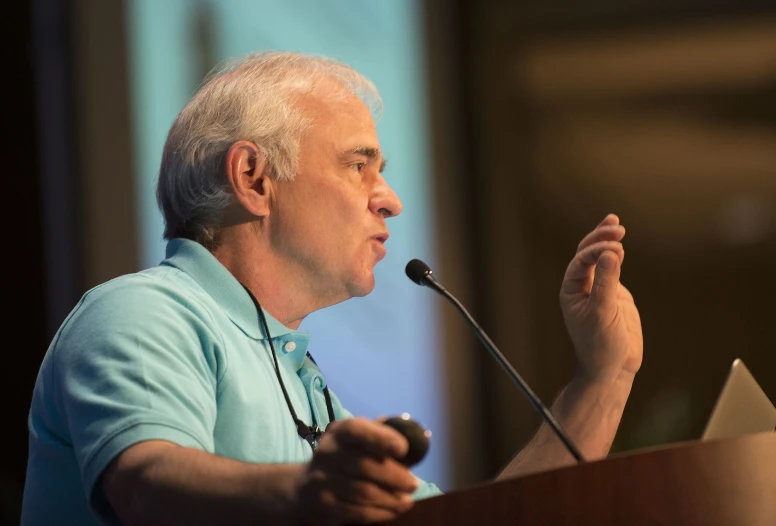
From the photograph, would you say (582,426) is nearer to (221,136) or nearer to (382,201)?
(382,201)

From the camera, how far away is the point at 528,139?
3.55 metres

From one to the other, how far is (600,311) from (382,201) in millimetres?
449

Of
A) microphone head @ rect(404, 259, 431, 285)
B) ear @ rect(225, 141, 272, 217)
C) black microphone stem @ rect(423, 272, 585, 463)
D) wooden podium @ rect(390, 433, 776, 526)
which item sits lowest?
black microphone stem @ rect(423, 272, 585, 463)

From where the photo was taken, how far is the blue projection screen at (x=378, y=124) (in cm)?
266

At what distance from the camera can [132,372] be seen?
1156 mm

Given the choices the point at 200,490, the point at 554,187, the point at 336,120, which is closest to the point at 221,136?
the point at 336,120

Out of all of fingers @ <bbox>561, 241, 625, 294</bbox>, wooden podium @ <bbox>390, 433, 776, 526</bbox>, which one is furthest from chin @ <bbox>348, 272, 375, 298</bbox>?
wooden podium @ <bbox>390, 433, 776, 526</bbox>

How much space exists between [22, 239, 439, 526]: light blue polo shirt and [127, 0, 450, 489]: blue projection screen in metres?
1.15

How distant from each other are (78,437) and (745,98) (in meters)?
3.10

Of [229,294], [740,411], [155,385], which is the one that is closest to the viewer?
[155,385]

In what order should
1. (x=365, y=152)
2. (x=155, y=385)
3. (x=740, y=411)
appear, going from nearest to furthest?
(x=155, y=385) < (x=740, y=411) < (x=365, y=152)

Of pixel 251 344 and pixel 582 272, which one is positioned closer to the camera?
pixel 251 344

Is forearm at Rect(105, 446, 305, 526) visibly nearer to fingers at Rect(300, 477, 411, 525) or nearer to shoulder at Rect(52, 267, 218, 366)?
fingers at Rect(300, 477, 411, 525)

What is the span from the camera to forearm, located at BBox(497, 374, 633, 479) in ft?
5.58
